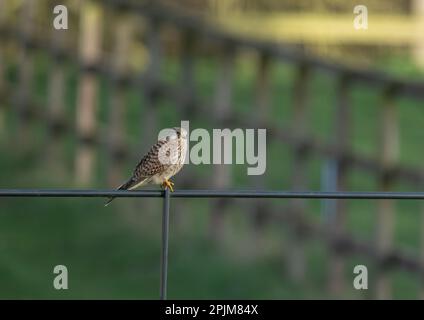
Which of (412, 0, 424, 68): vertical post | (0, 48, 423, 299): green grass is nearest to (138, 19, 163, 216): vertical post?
(0, 48, 423, 299): green grass

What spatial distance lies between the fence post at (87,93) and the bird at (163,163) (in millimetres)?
6733

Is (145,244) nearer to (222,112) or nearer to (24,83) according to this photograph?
(222,112)

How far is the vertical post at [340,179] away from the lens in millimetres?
10992

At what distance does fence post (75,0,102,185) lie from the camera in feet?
44.2

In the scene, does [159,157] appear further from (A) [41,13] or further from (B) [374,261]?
(A) [41,13]

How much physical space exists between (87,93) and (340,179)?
3.45 metres

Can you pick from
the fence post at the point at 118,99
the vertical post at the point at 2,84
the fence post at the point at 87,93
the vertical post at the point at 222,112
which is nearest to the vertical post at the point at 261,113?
the vertical post at the point at 222,112

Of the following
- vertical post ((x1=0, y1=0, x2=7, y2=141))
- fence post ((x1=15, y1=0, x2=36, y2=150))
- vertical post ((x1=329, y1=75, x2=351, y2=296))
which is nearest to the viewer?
vertical post ((x1=329, y1=75, x2=351, y2=296))

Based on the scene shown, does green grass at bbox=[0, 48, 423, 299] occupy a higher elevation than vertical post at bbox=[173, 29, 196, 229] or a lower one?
lower

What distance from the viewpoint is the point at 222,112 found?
38.6 feet

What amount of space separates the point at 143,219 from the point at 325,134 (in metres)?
5.65

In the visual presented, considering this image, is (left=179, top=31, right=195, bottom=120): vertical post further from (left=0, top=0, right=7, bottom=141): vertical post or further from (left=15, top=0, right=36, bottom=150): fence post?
(left=0, top=0, right=7, bottom=141): vertical post

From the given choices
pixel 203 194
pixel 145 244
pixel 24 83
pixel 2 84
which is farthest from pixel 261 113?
pixel 203 194

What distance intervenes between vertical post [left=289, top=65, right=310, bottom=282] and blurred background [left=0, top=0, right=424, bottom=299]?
13 millimetres
